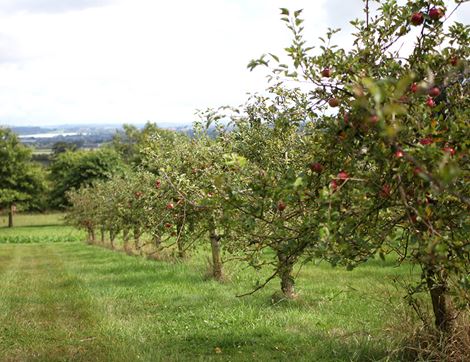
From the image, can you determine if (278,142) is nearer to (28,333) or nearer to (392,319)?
(392,319)

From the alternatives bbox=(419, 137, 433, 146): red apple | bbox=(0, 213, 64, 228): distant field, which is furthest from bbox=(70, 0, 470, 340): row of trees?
bbox=(0, 213, 64, 228): distant field

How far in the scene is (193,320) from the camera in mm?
8648

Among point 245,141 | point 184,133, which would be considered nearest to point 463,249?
point 245,141

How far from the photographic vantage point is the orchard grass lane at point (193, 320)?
6727 millimetres

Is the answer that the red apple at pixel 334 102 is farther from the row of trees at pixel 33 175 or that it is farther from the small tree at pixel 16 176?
the small tree at pixel 16 176

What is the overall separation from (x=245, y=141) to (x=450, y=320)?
4442 mm

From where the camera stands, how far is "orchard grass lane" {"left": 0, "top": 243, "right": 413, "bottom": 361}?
22.1 ft

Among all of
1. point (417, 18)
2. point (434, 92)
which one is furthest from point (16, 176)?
point (434, 92)

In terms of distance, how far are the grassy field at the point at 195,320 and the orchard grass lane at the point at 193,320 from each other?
0.05 ft

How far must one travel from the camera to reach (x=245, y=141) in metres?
9.02

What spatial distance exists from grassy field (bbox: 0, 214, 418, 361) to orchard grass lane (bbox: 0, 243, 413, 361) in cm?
2

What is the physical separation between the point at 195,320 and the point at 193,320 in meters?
0.05

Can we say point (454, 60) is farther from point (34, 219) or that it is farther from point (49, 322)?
point (34, 219)

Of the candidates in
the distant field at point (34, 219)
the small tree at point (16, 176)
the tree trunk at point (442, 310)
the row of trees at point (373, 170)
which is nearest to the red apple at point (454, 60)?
the row of trees at point (373, 170)
